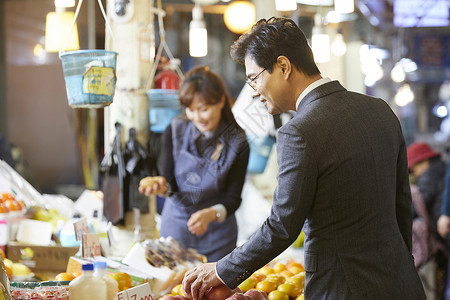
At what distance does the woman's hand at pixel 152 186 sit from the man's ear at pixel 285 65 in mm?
1517

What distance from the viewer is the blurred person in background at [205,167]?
11.1 feet

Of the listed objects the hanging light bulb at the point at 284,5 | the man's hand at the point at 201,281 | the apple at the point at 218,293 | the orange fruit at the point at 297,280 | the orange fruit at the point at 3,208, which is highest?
the hanging light bulb at the point at 284,5

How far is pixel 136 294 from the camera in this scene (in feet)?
7.33

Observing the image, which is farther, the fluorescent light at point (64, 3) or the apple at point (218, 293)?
the fluorescent light at point (64, 3)

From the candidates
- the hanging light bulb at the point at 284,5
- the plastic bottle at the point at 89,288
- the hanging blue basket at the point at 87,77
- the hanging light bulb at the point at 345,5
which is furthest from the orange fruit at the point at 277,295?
the hanging light bulb at the point at 345,5

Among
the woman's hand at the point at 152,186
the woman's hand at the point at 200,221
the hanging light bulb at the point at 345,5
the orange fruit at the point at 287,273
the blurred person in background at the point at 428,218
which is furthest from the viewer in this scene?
the blurred person in background at the point at 428,218

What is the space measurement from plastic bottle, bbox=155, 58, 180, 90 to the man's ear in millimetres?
2198

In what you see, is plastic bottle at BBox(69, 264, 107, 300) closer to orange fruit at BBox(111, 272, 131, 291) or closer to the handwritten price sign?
the handwritten price sign

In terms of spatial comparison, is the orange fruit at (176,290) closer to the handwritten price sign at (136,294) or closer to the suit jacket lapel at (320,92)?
Answer: the handwritten price sign at (136,294)

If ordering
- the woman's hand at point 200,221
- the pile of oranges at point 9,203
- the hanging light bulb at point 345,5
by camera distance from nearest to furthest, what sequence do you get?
the woman's hand at point 200,221
the pile of oranges at point 9,203
the hanging light bulb at point 345,5

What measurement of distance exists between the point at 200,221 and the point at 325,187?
145cm

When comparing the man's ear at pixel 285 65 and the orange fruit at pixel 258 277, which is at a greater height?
the man's ear at pixel 285 65

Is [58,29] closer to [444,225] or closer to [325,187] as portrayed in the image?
[325,187]

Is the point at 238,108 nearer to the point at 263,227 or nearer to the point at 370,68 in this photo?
the point at 263,227
